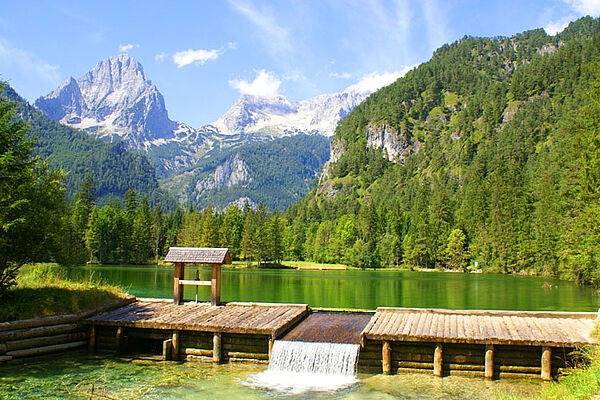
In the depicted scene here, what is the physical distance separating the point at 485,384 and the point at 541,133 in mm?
187059

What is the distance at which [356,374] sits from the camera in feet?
55.4

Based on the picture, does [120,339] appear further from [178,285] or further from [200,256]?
[200,256]

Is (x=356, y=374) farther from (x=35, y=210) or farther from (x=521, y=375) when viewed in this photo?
(x=35, y=210)

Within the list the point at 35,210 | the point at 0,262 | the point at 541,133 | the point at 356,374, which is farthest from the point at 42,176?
the point at 541,133

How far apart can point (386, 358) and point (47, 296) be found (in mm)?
14964

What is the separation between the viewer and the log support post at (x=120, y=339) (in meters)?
19.7

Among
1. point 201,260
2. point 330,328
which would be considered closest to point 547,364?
point 330,328

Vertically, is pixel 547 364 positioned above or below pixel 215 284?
below

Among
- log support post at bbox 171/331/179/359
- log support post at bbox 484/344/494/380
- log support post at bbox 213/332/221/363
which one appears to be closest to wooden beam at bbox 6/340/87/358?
log support post at bbox 171/331/179/359

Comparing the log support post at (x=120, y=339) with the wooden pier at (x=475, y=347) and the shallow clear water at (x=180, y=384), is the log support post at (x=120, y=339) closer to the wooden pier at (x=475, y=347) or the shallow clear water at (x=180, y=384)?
the shallow clear water at (x=180, y=384)

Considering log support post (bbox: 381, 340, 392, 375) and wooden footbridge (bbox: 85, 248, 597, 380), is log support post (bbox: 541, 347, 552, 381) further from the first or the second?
log support post (bbox: 381, 340, 392, 375)

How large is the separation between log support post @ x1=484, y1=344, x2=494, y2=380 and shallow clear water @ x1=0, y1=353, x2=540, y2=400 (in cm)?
40

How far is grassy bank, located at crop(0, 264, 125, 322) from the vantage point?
746 inches

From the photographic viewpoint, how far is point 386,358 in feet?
55.3
